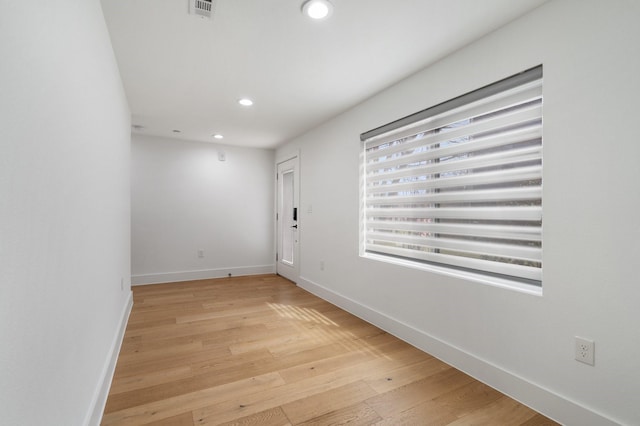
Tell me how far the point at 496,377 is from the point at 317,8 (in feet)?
8.58

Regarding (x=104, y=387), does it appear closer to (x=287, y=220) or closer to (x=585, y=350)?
(x=585, y=350)

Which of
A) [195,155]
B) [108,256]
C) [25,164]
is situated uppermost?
[195,155]

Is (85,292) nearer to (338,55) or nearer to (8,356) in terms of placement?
(8,356)

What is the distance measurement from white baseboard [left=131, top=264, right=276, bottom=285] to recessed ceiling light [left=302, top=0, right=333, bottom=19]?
4.50m

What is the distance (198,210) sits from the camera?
5.23 metres

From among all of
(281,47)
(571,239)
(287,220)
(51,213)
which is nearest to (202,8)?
(281,47)

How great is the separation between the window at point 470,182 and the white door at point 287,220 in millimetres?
2111

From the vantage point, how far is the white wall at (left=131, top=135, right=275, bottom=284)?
4.84 metres

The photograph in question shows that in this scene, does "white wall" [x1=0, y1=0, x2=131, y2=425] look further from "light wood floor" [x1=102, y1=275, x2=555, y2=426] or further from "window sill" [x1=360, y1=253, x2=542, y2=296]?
"window sill" [x1=360, y1=253, x2=542, y2=296]

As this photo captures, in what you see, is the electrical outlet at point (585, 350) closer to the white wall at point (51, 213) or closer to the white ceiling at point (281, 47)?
the white ceiling at point (281, 47)

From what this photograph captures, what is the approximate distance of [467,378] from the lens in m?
2.13

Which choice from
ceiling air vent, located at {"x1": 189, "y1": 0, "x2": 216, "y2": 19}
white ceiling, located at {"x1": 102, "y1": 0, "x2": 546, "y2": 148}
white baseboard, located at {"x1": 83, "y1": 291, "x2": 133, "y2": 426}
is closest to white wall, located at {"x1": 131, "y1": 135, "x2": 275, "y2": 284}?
white ceiling, located at {"x1": 102, "y1": 0, "x2": 546, "y2": 148}

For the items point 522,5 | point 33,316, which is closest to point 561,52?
point 522,5

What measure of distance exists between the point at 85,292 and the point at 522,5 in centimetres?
286
